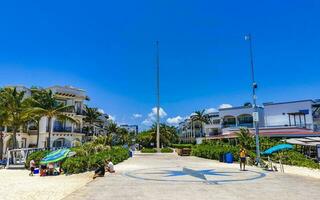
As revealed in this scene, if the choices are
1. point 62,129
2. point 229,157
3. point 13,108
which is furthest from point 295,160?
point 62,129

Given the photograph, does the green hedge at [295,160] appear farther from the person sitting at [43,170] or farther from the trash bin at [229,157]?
the person sitting at [43,170]

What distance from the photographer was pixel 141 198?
40.8 ft

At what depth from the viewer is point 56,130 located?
159 feet

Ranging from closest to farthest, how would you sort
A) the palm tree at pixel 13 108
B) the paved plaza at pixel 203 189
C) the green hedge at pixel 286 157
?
the paved plaza at pixel 203 189 < the green hedge at pixel 286 157 < the palm tree at pixel 13 108

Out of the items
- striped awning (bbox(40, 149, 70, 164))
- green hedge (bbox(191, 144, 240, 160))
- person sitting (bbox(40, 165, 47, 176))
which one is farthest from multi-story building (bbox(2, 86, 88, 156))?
person sitting (bbox(40, 165, 47, 176))

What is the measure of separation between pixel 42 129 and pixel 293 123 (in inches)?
1722

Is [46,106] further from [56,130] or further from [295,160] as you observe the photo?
[295,160]

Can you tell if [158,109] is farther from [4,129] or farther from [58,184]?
[58,184]

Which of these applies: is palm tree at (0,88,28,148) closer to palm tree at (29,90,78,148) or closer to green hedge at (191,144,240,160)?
palm tree at (29,90,78,148)

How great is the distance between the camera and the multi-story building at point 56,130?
4722 centimetres

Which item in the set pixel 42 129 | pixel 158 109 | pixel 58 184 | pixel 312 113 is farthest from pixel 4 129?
pixel 312 113

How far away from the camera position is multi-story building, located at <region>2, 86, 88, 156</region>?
47.2 meters

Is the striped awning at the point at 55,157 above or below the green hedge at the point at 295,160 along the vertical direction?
above

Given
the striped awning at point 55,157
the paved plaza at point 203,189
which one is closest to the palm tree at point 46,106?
the striped awning at point 55,157
